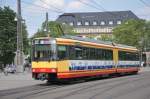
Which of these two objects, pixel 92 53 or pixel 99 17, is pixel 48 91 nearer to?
pixel 92 53

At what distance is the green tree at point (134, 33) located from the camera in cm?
9881

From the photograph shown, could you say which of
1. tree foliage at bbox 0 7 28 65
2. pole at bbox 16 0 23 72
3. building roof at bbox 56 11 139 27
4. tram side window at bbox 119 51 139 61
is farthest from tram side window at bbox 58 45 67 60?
building roof at bbox 56 11 139 27

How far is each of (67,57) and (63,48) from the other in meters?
0.63

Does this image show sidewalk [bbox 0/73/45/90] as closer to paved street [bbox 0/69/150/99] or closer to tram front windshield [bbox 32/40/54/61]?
tram front windshield [bbox 32/40/54/61]

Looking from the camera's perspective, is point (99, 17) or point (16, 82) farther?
point (99, 17)

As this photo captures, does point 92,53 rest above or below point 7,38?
below

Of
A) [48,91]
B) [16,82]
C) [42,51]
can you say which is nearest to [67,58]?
[42,51]

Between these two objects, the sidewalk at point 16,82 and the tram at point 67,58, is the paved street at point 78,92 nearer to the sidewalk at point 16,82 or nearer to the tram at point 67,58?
the tram at point 67,58

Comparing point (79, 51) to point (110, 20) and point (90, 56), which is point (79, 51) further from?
point (110, 20)

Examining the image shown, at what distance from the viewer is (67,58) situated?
29.2 m

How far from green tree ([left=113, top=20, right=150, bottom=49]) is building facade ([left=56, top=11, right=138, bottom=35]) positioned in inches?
2408

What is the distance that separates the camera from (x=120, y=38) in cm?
10394

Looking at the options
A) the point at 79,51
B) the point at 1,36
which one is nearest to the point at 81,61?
the point at 79,51

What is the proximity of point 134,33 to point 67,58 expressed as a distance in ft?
236
